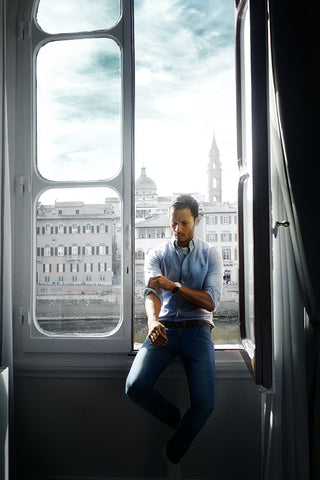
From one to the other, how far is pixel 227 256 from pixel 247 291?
1.22 ft

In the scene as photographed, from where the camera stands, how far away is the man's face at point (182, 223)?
2.12 meters

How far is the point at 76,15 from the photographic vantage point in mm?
2404

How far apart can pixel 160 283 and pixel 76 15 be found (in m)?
1.67

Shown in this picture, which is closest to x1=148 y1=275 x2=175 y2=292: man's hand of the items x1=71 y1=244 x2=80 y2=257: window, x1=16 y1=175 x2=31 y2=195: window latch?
x1=71 y1=244 x2=80 y2=257: window

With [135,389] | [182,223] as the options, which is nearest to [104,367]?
[135,389]

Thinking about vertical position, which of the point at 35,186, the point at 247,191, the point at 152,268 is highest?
the point at 35,186

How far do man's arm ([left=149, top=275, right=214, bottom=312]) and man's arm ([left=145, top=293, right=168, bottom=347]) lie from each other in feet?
0.24

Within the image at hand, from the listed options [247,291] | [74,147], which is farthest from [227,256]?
[74,147]

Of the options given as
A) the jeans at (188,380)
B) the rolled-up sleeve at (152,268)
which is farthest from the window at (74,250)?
the jeans at (188,380)

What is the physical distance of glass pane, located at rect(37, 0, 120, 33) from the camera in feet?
7.79

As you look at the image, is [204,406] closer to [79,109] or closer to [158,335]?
[158,335]

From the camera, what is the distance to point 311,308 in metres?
1.60

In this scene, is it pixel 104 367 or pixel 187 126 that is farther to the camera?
pixel 187 126

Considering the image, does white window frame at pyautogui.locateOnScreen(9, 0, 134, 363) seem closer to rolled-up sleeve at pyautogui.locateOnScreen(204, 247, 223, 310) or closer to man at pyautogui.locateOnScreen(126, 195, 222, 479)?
man at pyautogui.locateOnScreen(126, 195, 222, 479)
